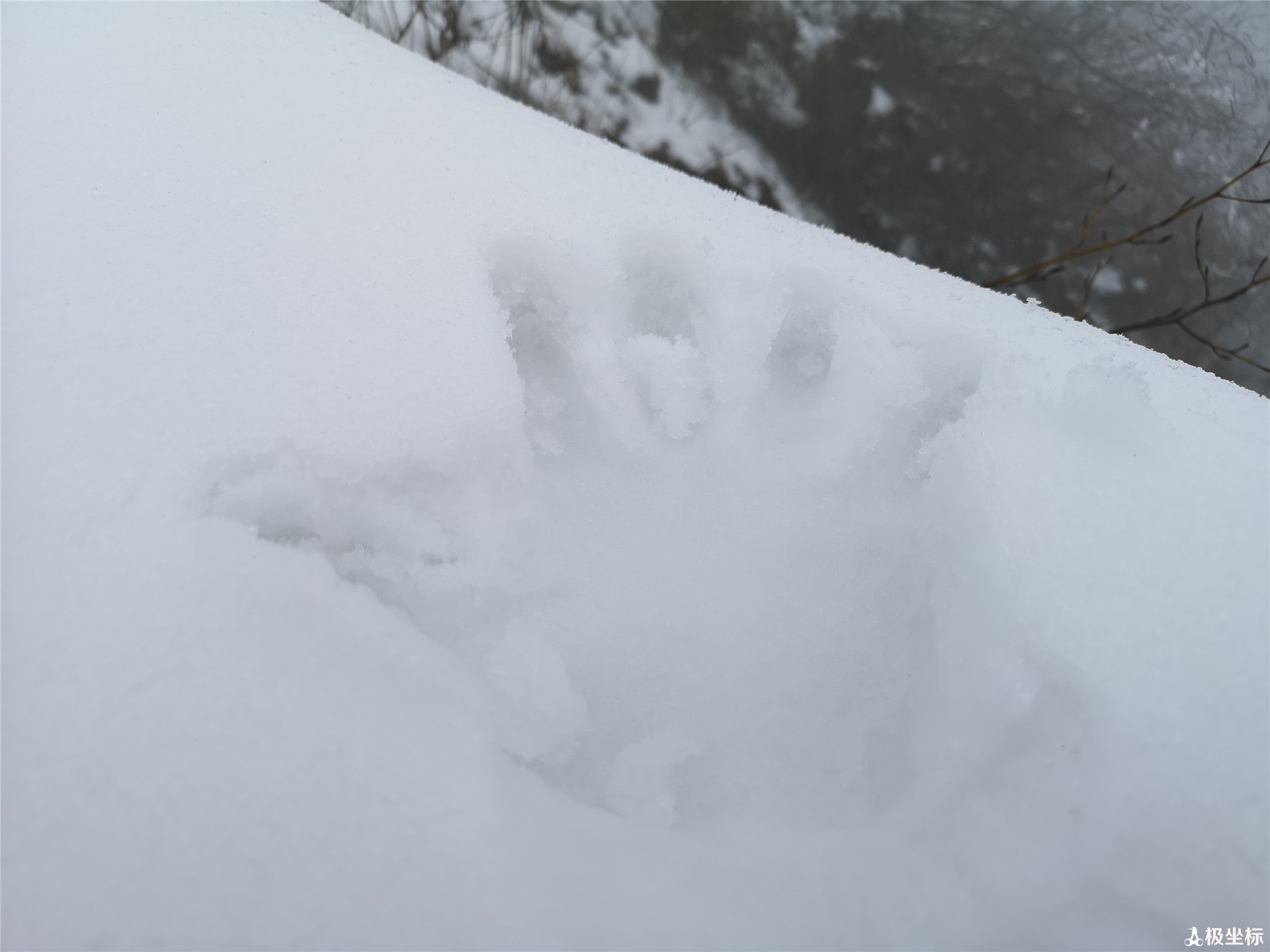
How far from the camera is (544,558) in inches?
22.9

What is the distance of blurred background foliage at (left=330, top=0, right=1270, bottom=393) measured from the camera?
3.07 ft

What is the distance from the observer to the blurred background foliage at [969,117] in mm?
935

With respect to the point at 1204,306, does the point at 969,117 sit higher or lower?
higher

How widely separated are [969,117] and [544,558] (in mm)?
784

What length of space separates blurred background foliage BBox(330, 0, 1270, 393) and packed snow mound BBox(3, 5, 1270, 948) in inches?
14.4

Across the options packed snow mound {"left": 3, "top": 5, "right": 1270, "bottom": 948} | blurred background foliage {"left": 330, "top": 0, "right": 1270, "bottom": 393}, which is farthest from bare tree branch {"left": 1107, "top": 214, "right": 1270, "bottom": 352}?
packed snow mound {"left": 3, "top": 5, "right": 1270, "bottom": 948}

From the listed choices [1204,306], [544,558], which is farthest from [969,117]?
[544,558]

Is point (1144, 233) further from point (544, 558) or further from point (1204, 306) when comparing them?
point (544, 558)

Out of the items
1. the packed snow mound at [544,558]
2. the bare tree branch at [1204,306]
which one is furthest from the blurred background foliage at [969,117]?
the packed snow mound at [544,558]

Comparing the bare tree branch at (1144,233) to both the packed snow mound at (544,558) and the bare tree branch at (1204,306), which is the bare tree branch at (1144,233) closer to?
the bare tree branch at (1204,306)

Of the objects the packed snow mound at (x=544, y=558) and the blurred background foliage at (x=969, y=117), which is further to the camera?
the blurred background foliage at (x=969, y=117)

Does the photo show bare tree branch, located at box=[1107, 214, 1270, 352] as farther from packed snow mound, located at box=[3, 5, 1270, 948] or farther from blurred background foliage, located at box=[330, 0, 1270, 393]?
packed snow mound, located at box=[3, 5, 1270, 948]

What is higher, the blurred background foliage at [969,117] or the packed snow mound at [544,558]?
the blurred background foliage at [969,117]

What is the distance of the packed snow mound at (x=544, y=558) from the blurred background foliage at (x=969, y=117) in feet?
1.20
